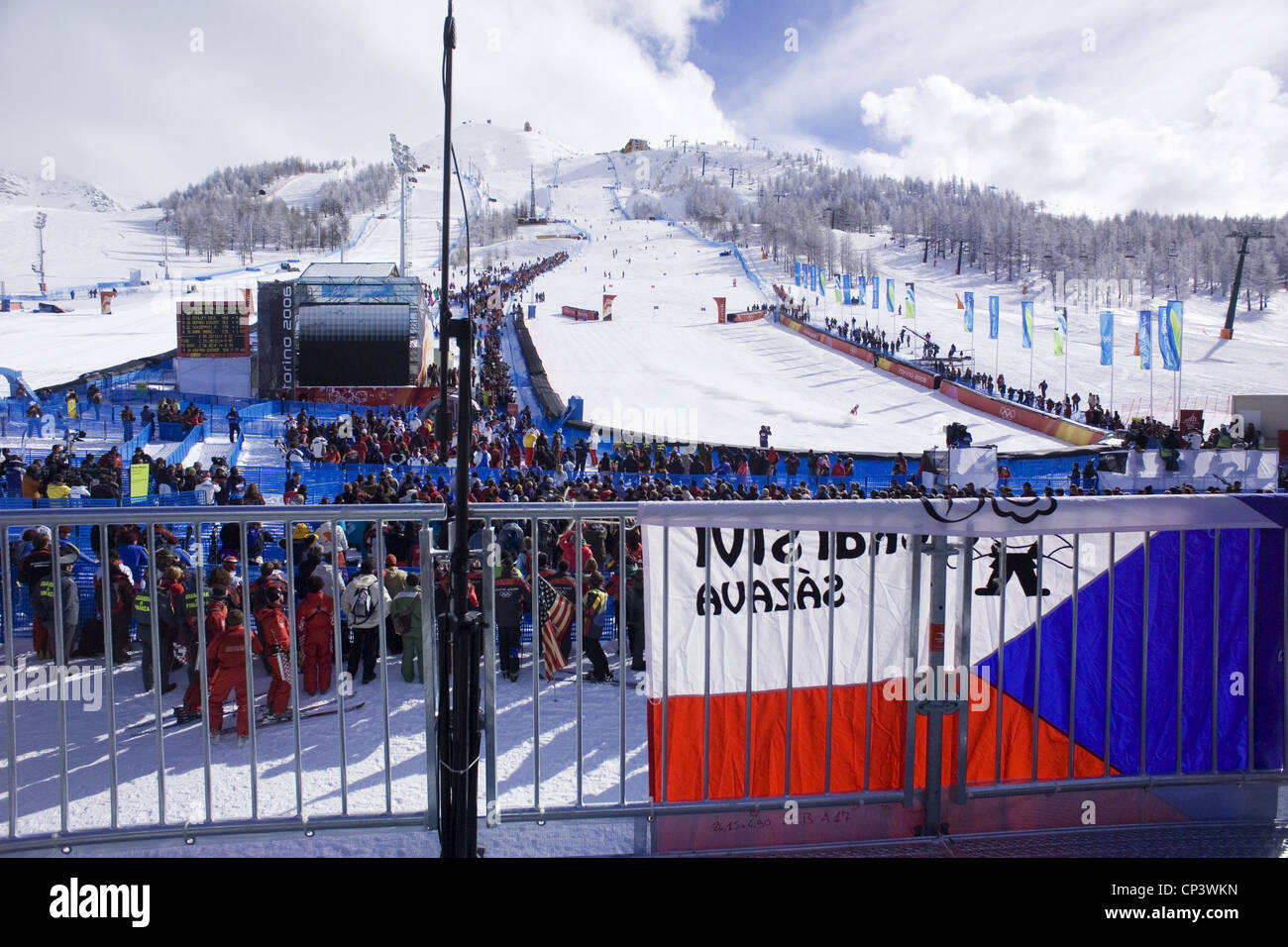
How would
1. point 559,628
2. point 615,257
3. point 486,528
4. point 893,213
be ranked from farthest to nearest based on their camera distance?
1. point 893,213
2. point 615,257
3. point 559,628
4. point 486,528

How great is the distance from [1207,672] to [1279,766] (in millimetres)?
462

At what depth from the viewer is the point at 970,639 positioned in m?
3.02

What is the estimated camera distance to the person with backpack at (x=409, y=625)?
5648 millimetres

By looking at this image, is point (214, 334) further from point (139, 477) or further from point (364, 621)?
point (364, 621)

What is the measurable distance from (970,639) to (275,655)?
12.7 ft

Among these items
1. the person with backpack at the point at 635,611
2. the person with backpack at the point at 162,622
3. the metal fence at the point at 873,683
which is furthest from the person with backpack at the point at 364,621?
the metal fence at the point at 873,683

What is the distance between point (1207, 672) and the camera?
3.22 meters

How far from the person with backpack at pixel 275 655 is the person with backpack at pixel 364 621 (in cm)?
43

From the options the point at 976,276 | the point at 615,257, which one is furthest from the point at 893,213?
the point at 615,257

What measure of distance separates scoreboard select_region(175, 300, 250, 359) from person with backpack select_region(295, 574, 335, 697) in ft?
79.8

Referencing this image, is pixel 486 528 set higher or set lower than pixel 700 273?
lower

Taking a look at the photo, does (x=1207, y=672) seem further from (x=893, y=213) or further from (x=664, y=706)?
(x=893, y=213)

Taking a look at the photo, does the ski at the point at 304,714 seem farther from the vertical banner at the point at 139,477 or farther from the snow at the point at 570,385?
the vertical banner at the point at 139,477
